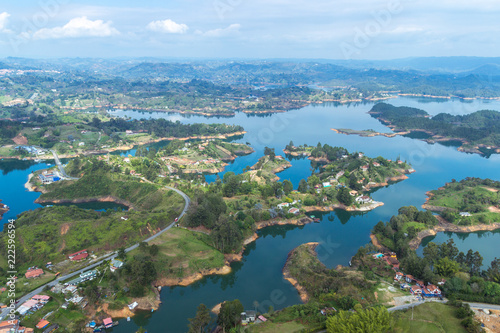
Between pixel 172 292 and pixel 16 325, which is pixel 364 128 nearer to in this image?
pixel 172 292

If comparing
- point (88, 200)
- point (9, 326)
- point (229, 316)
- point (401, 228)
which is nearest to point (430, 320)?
point (229, 316)

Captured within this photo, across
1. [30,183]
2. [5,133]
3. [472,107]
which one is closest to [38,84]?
[5,133]

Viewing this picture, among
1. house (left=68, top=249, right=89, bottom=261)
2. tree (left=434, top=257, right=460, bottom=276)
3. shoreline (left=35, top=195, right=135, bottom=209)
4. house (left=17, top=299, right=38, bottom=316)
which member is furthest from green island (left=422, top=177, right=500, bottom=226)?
house (left=17, top=299, right=38, bottom=316)

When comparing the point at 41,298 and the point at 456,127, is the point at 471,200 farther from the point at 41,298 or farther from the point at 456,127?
the point at 456,127

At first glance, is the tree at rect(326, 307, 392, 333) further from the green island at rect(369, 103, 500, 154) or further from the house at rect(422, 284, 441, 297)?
the green island at rect(369, 103, 500, 154)

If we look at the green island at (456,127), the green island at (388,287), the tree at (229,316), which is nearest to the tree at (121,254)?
the tree at (229,316)

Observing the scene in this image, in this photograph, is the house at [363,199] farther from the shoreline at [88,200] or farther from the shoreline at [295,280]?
the shoreline at [88,200]
